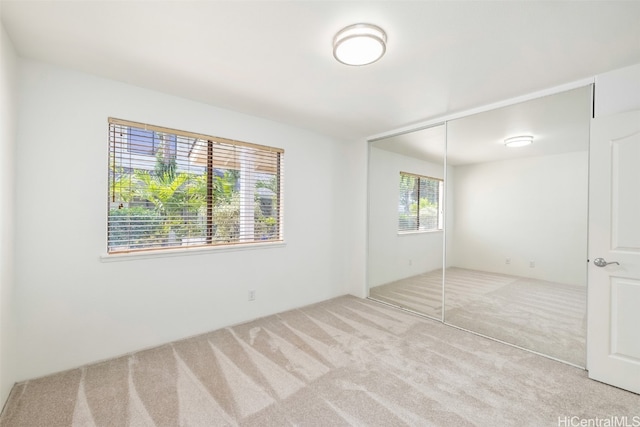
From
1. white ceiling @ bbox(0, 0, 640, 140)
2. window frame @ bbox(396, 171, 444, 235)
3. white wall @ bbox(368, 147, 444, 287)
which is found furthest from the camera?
white wall @ bbox(368, 147, 444, 287)

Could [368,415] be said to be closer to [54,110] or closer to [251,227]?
[251,227]

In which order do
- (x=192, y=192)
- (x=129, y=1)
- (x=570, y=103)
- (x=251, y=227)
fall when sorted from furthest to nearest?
(x=251, y=227) < (x=192, y=192) < (x=570, y=103) < (x=129, y=1)

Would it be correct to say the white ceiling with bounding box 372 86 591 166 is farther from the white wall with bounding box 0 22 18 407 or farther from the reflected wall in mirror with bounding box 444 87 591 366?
the white wall with bounding box 0 22 18 407

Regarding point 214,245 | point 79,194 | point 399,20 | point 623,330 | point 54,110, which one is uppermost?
point 399,20

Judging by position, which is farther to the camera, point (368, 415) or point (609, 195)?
point (609, 195)

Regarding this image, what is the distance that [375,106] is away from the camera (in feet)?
9.64

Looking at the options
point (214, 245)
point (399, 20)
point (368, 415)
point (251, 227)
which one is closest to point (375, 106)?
point (399, 20)

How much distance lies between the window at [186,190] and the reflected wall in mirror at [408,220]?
161cm

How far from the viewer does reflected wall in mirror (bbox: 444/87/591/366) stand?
243 centimetres

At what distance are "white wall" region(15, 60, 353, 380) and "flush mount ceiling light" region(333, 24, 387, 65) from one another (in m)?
1.73

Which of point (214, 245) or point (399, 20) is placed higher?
point (399, 20)

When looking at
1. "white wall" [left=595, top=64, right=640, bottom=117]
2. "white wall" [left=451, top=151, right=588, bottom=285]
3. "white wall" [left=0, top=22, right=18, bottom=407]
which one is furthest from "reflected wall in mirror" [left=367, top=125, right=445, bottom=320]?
"white wall" [left=0, top=22, right=18, bottom=407]

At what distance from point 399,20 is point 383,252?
10.5ft

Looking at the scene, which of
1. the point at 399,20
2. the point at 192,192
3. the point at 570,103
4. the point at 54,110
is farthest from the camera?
the point at 192,192
